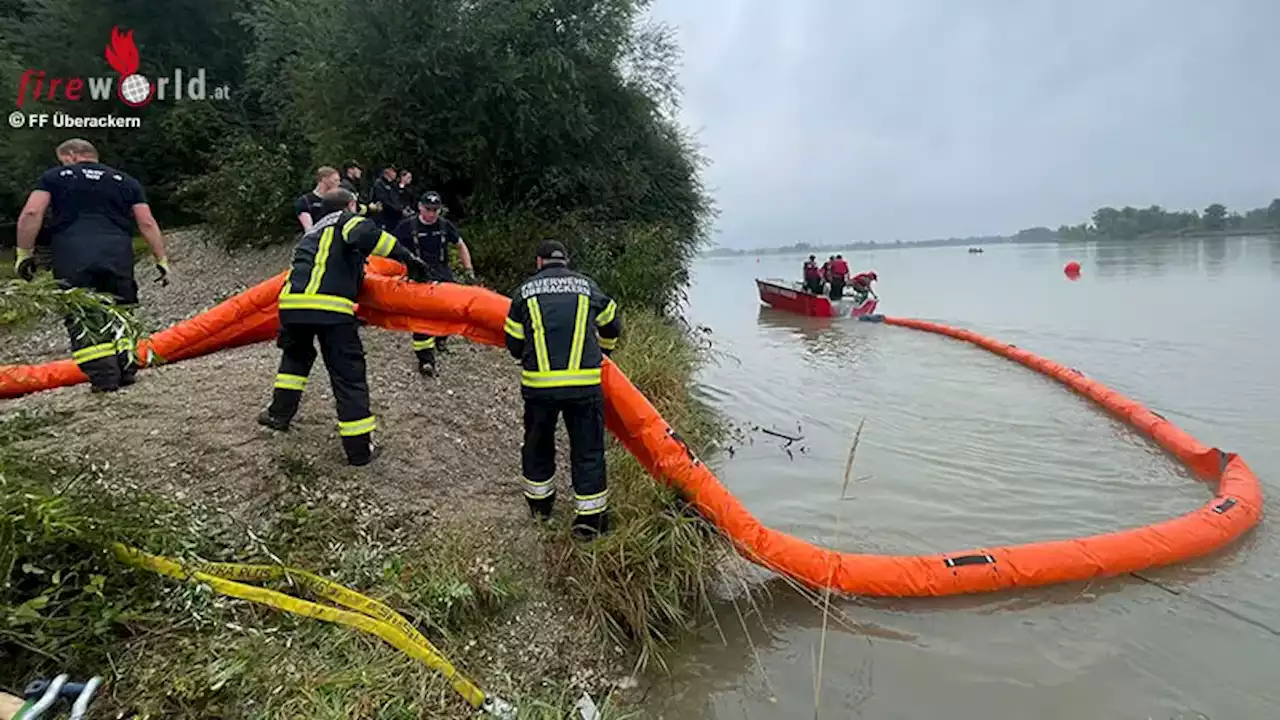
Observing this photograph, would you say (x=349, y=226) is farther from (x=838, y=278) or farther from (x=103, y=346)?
(x=838, y=278)

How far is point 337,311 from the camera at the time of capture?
4520 millimetres

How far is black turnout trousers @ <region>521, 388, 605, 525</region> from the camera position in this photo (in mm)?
4340

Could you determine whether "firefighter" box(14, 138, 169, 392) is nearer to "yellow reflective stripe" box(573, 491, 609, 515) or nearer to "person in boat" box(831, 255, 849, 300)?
"yellow reflective stripe" box(573, 491, 609, 515)

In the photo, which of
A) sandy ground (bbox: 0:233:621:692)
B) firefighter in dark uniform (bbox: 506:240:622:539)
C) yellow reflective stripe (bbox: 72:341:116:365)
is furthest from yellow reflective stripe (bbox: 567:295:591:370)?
yellow reflective stripe (bbox: 72:341:116:365)

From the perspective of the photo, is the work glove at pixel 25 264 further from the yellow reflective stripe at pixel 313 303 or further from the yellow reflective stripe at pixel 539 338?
the yellow reflective stripe at pixel 539 338

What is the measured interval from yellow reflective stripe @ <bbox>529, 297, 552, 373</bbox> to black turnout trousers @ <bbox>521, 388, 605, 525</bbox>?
0.61 feet

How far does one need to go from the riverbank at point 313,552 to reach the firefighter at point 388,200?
293cm

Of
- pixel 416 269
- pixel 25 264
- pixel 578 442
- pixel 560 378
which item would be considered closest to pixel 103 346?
pixel 25 264

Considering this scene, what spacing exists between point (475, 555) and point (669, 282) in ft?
29.6

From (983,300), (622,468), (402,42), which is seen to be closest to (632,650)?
(622,468)

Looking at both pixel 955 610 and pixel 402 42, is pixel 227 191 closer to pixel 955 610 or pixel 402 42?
pixel 402 42

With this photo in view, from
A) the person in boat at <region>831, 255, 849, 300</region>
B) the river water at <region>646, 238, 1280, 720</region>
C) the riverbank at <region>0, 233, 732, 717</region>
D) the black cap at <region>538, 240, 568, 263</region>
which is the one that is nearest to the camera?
the riverbank at <region>0, 233, 732, 717</region>

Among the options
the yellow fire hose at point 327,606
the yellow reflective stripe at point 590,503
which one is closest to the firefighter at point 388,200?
the yellow reflective stripe at point 590,503

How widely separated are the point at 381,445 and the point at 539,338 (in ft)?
5.16
